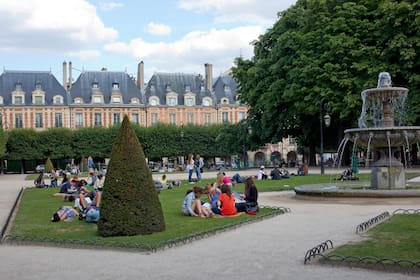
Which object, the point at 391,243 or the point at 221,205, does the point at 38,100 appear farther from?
the point at 391,243

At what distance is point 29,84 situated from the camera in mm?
62875

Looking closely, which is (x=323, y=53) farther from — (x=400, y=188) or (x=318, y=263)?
(x=318, y=263)

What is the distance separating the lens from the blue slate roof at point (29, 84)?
61.6m

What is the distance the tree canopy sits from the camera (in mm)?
28797

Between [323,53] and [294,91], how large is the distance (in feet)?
8.75

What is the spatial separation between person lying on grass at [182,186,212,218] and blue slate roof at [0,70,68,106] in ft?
173

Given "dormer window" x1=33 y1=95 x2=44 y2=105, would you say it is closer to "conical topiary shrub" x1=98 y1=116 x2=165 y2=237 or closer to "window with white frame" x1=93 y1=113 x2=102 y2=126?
"window with white frame" x1=93 y1=113 x2=102 y2=126

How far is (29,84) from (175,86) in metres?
16.9

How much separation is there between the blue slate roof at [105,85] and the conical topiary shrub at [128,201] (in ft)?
181

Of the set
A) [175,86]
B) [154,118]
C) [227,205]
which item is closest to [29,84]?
[154,118]

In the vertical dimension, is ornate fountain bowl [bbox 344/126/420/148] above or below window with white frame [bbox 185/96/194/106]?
below

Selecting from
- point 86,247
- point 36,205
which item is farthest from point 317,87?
point 86,247

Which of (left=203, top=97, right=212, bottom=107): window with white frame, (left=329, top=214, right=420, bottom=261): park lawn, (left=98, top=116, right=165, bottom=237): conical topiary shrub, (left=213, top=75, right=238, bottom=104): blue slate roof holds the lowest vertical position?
(left=329, top=214, right=420, bottom=261): park lawn

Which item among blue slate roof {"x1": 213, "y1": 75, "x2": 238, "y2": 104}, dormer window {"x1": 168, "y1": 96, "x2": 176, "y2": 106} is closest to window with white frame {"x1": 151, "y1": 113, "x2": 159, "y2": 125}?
dormer window {"x1": 168, "y1": 96, "x2": 176, "y2": 106}
